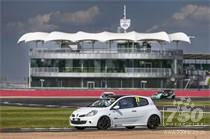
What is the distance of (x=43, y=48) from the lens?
11081cm

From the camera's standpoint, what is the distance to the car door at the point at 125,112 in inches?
992

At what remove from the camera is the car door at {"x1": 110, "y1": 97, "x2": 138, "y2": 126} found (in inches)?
992

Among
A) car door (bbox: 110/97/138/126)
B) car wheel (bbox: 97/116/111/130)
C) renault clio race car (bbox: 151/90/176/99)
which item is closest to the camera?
car wheel (bbox: 97/116/111/130)

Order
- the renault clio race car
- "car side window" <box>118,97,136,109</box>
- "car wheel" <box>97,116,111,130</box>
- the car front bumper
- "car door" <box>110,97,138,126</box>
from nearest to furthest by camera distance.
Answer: the car front bumper, "car wheel" <box>97,116,111,130</box>, "car door" <box>110,97,138,126</box>, "car side window" <box>118,97,136,109</box>, the renault clio race car

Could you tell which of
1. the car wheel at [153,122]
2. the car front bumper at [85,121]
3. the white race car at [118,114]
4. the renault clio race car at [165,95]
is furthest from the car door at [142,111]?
the renault clio race car at [165,95]

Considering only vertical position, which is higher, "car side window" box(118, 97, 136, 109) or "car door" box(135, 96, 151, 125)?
"car side window" box(118, 97, 136, 109)

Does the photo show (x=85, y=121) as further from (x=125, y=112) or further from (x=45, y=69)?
(x=45, y=69)

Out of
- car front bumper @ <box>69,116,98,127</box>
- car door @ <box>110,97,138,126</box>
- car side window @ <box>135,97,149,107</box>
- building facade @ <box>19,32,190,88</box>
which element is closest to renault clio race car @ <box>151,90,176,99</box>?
building facade @ <box>19,32,190,88</box>

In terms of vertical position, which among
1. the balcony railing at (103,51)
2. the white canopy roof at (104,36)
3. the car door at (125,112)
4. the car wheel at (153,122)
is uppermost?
Answer: the white canopy roof at (104,36)

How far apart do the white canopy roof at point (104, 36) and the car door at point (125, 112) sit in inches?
3263

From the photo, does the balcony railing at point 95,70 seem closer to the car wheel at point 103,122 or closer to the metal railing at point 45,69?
the metal railing at point 45,69

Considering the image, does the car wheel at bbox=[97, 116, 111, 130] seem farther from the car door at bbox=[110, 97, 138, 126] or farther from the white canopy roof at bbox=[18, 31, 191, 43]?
the white canopy roof at bbox=[18, 31, 191, 43]

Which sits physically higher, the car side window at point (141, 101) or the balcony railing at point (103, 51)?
the balcony railing at point (103, 51)

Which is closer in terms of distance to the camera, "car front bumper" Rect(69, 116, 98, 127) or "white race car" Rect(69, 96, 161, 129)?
"car front bumper" Rect(69, 116, 98, 127)
